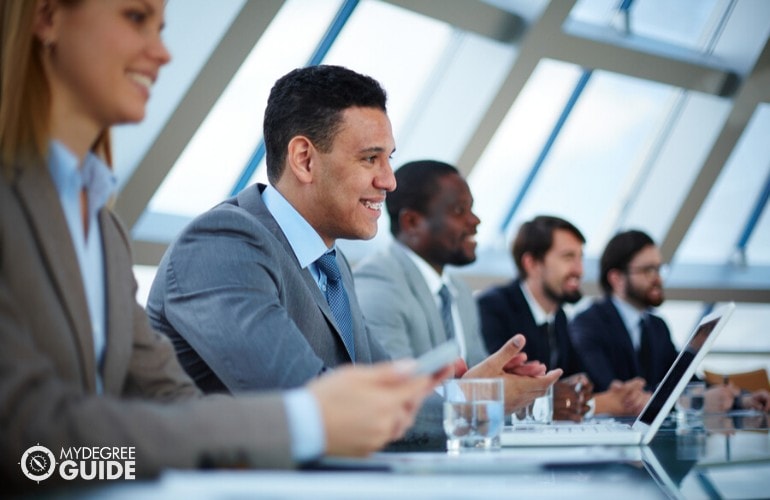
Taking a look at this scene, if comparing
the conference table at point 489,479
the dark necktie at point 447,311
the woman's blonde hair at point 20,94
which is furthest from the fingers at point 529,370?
the dark necktie at point 447,311

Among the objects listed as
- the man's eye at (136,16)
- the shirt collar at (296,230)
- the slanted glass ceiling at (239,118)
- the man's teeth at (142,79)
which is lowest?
the shirt collar at (296,230)

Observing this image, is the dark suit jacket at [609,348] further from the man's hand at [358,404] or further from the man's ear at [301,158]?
the man's hand at [358,404]

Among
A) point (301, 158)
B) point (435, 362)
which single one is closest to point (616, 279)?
point (301, 158)

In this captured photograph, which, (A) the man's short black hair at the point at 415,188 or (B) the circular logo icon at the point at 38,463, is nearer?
(B) the circular logo icon at the point at 38,463

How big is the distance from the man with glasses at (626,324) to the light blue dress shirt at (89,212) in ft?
11.9

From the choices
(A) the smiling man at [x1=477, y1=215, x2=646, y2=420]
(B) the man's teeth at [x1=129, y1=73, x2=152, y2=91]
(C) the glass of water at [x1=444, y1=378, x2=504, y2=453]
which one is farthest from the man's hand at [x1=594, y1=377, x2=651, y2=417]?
(B) the man's teeth at [x1=129, y1=73, x2=152, y2=91]

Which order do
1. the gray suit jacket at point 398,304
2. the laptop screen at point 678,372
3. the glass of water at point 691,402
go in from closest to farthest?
the laptop screen at point 678,372, the glass of water at point 691,402, the gray suit jacket at point 398,304

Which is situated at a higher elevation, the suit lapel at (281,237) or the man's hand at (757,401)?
the suit lapel at (281,237)

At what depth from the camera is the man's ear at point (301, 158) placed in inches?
95.9

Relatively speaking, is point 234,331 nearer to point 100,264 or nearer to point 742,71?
point 100,264

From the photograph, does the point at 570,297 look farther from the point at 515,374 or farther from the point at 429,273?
the point at 515,374

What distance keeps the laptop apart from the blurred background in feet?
11.8

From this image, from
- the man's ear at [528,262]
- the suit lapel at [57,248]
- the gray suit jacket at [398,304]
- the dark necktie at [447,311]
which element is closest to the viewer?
the suit lapel at [57,248]

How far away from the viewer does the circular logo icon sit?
99 cm
